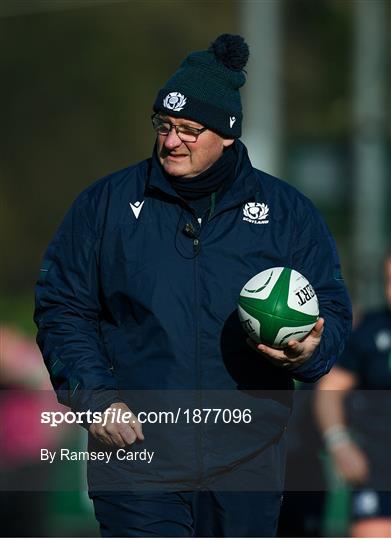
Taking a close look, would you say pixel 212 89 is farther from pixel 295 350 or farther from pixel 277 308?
pixel 295 350

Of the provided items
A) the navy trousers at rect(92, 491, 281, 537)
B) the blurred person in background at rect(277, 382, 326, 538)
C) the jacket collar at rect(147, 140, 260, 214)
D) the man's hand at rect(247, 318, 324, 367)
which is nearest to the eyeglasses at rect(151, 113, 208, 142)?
the jacket collar at rect(147, 140, 260, 214)

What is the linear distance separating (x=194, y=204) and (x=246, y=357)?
61 centimetres

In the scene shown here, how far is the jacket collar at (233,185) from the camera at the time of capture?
4.78 meters

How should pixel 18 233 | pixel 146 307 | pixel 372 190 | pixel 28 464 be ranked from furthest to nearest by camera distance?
pixel 18 233 → pixel 372 190 → pixel 28 464 → pixel 146 307

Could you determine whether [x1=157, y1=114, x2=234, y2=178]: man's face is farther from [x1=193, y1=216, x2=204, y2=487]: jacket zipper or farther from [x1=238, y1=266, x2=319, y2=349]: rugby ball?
[x1=238, y1=266, x2=319, y2=349]: rugby ball

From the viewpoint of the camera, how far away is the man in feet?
15.3

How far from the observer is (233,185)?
489cm

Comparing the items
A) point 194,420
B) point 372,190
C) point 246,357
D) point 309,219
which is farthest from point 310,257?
point 372,190

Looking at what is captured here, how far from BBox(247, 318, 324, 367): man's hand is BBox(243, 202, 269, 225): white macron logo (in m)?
0.47

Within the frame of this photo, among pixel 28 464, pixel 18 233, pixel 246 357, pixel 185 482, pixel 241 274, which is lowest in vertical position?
pixel 18 233

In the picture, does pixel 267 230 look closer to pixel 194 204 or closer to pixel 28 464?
pixel 194 204

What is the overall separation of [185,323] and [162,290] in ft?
0.49

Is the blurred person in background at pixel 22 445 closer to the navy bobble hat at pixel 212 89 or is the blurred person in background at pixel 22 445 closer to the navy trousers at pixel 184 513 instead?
the navy trousers at pixel 184 513

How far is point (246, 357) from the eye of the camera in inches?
189
